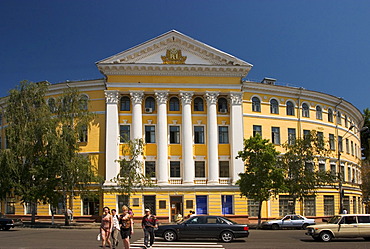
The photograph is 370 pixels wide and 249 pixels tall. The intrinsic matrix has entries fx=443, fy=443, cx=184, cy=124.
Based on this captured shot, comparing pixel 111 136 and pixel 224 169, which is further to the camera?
pixel 224 169

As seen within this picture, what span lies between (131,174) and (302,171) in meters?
15.8

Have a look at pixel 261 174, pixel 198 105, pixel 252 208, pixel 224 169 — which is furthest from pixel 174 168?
pixel 261 174

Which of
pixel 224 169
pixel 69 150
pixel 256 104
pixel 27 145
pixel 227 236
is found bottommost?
pixel 227 236

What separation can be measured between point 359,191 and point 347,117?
1012 cm

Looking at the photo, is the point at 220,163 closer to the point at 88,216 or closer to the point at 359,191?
the point at 88,216

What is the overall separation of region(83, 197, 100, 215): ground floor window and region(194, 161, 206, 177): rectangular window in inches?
413

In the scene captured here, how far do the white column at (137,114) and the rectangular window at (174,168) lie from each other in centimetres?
437

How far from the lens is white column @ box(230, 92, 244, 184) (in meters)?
44.9

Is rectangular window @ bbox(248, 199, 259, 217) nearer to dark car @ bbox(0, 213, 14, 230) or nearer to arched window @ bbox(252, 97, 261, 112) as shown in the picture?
arched window @ bbox(252, 97, 261, 112)

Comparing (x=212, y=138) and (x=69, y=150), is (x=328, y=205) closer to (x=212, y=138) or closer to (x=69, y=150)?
(x=212, y=138)

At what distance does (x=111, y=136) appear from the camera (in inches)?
1753

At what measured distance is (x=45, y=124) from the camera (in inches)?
1563

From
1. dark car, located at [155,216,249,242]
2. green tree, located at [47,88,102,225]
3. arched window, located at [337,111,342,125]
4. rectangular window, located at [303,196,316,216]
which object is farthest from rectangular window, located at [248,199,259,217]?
dark car, located at [155,216,249,242]

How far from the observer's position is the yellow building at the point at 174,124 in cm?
4419
